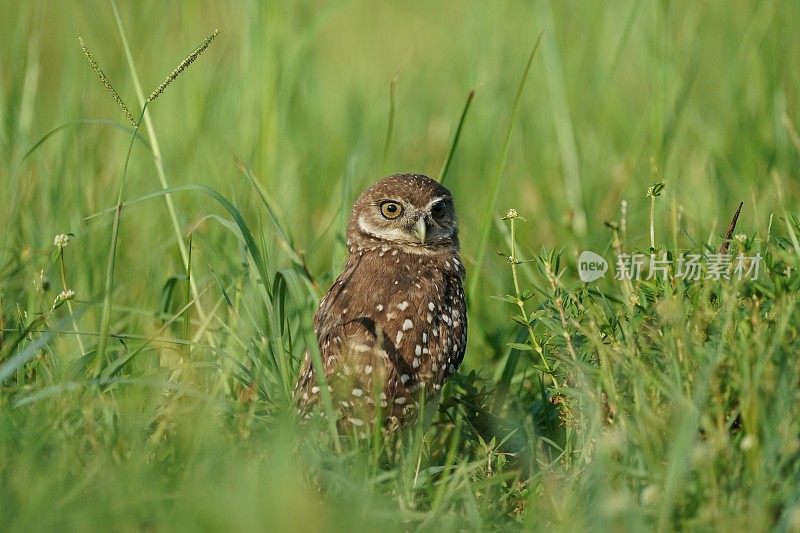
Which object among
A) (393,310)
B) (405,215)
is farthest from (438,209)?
(393,310)

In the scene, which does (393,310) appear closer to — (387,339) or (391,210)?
(387,339)

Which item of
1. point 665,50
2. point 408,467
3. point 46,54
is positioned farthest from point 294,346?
point 46,54

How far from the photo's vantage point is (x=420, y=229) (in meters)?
4.27

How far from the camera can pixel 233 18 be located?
6.36 meters

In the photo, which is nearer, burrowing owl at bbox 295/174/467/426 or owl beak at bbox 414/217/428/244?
burrowing owl at bbox 295/174/467/426

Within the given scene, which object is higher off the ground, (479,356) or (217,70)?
(217,70)

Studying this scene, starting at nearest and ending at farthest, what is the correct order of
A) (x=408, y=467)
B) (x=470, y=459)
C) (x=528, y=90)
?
(x=408, y=467), (x=470, y=459), (x=528, y=90)

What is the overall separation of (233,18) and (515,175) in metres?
2.00

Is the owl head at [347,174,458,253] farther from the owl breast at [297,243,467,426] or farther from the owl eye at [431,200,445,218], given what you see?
the owl breast at [297,243,467,426]

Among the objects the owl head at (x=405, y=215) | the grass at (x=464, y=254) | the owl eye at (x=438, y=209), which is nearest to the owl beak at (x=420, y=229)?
the owl head at (x=405, y=215)

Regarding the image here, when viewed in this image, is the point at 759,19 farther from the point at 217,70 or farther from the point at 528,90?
the point at 217,70

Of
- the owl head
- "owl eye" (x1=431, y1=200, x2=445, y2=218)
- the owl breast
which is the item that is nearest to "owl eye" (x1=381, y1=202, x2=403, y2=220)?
the owl head

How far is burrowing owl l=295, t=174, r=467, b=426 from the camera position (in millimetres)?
3725

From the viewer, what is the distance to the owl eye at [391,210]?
14.3 ft
